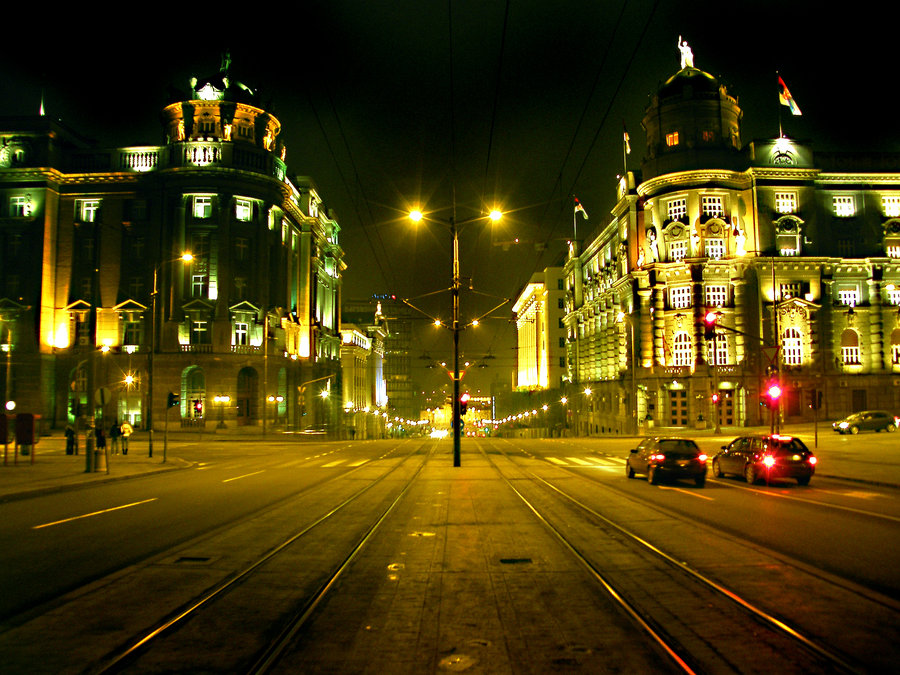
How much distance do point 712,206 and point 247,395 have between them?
48.4m

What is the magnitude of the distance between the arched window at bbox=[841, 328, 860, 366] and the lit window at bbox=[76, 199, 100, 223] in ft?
241

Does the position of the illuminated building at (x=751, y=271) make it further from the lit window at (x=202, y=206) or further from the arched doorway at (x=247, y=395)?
the lit window at (x=202, y=206)

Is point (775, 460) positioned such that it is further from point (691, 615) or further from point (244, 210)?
point (244, 210)

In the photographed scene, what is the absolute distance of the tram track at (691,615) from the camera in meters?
5.40

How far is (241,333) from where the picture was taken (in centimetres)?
6384

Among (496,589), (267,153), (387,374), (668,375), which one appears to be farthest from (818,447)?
(387,374)

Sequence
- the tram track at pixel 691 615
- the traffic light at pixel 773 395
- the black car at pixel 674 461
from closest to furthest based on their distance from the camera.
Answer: the tram track at pixel 691 615 < the black car at pixel 674 461 < the traffic light at pixel 773 395

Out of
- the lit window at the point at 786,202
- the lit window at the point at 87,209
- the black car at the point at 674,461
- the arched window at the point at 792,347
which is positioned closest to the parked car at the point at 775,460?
the black car at the point at 674,461

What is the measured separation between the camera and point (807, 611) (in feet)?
22.3

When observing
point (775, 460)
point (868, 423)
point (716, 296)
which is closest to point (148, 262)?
point (716, 296)

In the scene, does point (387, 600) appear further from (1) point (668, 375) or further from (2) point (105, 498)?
(1) point (668, 375)

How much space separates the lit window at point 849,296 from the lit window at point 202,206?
60.9 metres

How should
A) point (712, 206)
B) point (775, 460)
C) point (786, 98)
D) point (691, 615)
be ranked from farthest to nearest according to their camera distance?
point (712, 206) < point (786, 98) < point (775, 460) < point (691, 615)

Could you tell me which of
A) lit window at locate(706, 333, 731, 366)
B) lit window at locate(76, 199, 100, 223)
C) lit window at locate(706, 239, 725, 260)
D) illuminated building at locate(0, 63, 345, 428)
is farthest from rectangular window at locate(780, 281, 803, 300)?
lit window at locate(76, 199, 100, 223)
